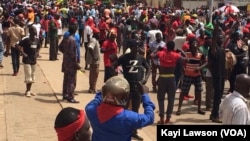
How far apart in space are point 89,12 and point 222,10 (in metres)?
6.98

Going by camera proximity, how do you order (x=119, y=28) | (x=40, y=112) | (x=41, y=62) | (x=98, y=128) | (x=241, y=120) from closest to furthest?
(x=98, y=128) → (x=241, y=120) → (x=40, y=112) → (x=41, y=62) → (x=119, y=28)

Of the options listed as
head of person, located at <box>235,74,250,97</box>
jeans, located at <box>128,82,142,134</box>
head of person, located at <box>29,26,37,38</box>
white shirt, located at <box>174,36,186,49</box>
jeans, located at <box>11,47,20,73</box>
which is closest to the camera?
head of person, located at <box>235,74,250,97</box>

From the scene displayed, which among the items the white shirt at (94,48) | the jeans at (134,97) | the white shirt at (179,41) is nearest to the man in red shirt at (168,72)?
the jeans at (134,97)

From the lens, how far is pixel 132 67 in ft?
24.9

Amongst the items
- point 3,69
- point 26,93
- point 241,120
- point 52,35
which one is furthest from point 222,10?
point 241,120

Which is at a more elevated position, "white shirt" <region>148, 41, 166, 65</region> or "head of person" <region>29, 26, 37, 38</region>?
"head of person" <region>29, 26, 37, 38</region>

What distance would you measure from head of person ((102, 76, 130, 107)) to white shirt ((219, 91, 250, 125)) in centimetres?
126

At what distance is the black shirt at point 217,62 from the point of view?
29.6ft

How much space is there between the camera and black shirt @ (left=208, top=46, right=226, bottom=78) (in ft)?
29.6

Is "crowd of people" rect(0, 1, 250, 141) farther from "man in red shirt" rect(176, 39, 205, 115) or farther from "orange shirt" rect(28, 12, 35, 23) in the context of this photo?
"orange shirt" rect(28, 12, 35, 23)

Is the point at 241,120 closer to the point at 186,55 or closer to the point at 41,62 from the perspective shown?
the point at 186,55

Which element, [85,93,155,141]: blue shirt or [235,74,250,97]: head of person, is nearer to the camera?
[85,93,155,141]: blue shirt

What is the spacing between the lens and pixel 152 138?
26.1ft

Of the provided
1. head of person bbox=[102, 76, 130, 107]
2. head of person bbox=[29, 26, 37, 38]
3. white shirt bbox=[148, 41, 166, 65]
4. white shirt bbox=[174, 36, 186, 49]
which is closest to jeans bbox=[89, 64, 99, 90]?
white shirt bbox=[148, 41, 166, 65]
